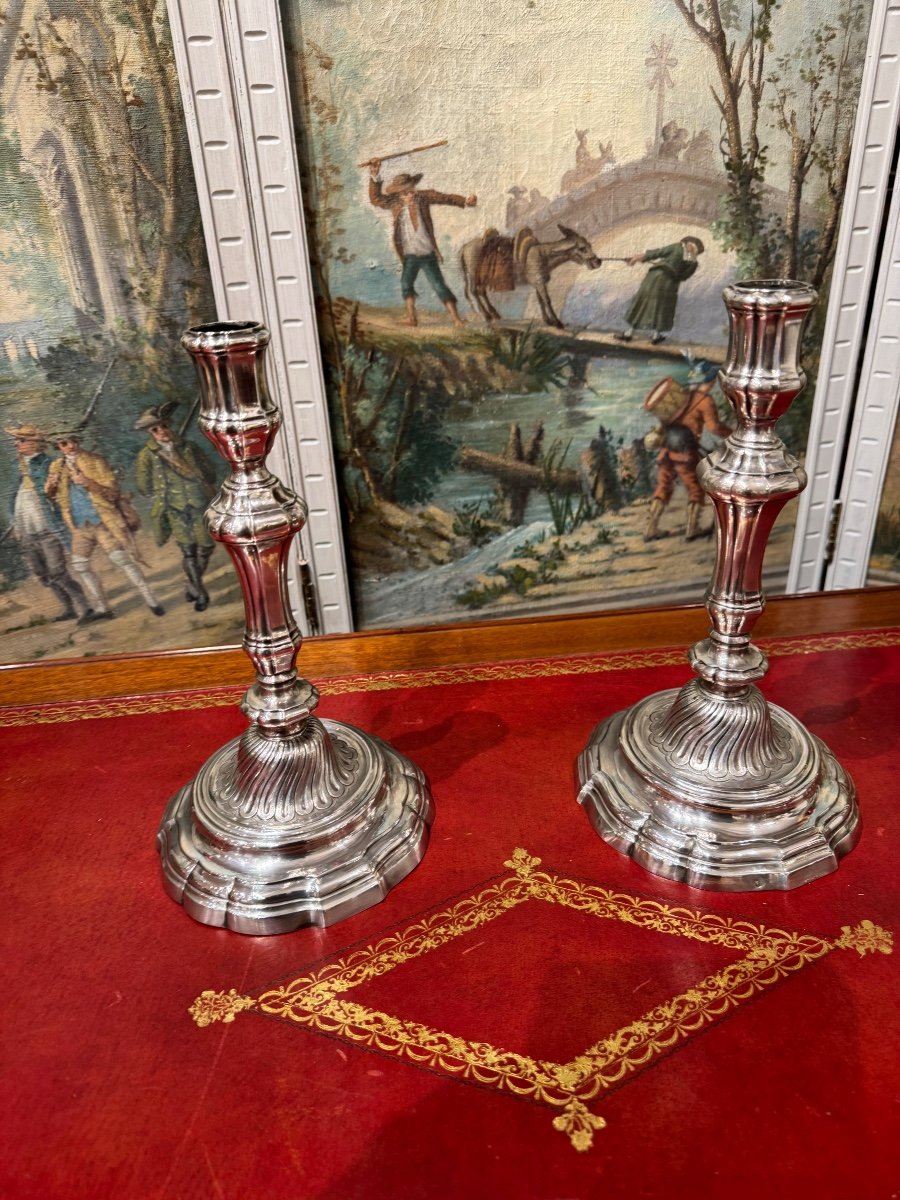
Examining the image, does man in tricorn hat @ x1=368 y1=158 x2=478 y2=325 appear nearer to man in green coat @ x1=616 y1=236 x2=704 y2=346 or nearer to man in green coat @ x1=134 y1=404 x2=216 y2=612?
man in green coat @ x1=616 y1=236 x2=704 y2=346

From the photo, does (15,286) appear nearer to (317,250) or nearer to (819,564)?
(317,250)

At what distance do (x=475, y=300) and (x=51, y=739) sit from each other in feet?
4.28

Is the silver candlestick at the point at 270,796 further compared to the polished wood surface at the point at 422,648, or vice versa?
the polished wood surface at the point at 422,648

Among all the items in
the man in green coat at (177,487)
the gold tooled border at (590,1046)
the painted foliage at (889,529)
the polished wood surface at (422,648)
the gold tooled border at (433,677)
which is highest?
the man in green coat at (177,487)

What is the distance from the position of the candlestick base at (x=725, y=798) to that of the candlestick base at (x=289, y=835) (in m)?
0.36

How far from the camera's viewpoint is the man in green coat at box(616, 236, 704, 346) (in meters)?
1.97

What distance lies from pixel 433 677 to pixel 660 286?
1006 mm

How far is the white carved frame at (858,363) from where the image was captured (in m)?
1.88

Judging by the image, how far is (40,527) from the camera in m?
2.04

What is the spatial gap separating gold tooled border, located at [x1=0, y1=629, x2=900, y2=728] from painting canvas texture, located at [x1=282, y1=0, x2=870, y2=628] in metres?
0.26

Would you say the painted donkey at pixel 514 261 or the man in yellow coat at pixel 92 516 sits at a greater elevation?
the painted donkey at pixel 514 261

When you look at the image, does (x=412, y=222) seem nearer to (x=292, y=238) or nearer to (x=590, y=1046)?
(x=292, y=238)

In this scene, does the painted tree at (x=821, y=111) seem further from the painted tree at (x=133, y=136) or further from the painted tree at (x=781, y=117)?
the painted tree at (x=133, y=136)

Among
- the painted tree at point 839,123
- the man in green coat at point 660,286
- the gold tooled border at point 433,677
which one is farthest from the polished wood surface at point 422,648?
the painted tree at point 839,123
